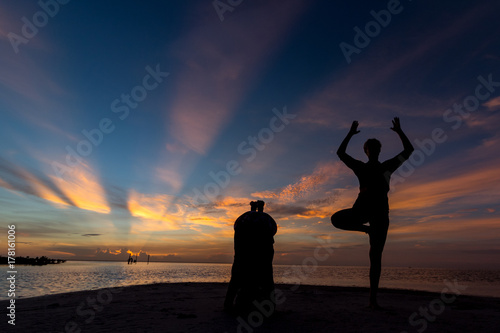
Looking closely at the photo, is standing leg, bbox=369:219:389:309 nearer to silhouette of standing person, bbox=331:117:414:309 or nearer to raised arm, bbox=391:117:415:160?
silhouette of standing person, bbox=331:117:414:309

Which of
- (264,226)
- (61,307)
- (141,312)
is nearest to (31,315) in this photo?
(61,307)

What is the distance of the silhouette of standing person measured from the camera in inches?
231

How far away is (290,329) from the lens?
17.0 ft

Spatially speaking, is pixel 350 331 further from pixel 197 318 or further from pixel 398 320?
pixel 197 318

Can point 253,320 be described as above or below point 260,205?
below

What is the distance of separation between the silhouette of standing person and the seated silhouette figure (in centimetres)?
172

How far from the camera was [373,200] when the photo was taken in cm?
600

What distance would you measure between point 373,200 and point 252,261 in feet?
10.0

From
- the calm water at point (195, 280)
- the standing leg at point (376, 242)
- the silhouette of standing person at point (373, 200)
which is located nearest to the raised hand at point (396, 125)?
the silhouette of standing person at point (373, 200)

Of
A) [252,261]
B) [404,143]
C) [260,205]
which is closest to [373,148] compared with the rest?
[404,143]

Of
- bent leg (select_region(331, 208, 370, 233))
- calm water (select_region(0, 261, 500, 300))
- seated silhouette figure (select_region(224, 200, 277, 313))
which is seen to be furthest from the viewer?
calm water (select_region(0, 261, 500, 300))

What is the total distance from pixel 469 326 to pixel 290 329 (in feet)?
10.5

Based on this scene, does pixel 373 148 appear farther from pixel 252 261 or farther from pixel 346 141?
pixel 252 261

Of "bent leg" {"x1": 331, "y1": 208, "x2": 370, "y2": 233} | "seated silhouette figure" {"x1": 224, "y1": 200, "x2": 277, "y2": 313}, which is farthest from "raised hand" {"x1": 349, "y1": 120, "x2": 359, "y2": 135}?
"seated silhouette figure" {"x1": 224, "y1": 200, "x2": 277, "y2": 313}
